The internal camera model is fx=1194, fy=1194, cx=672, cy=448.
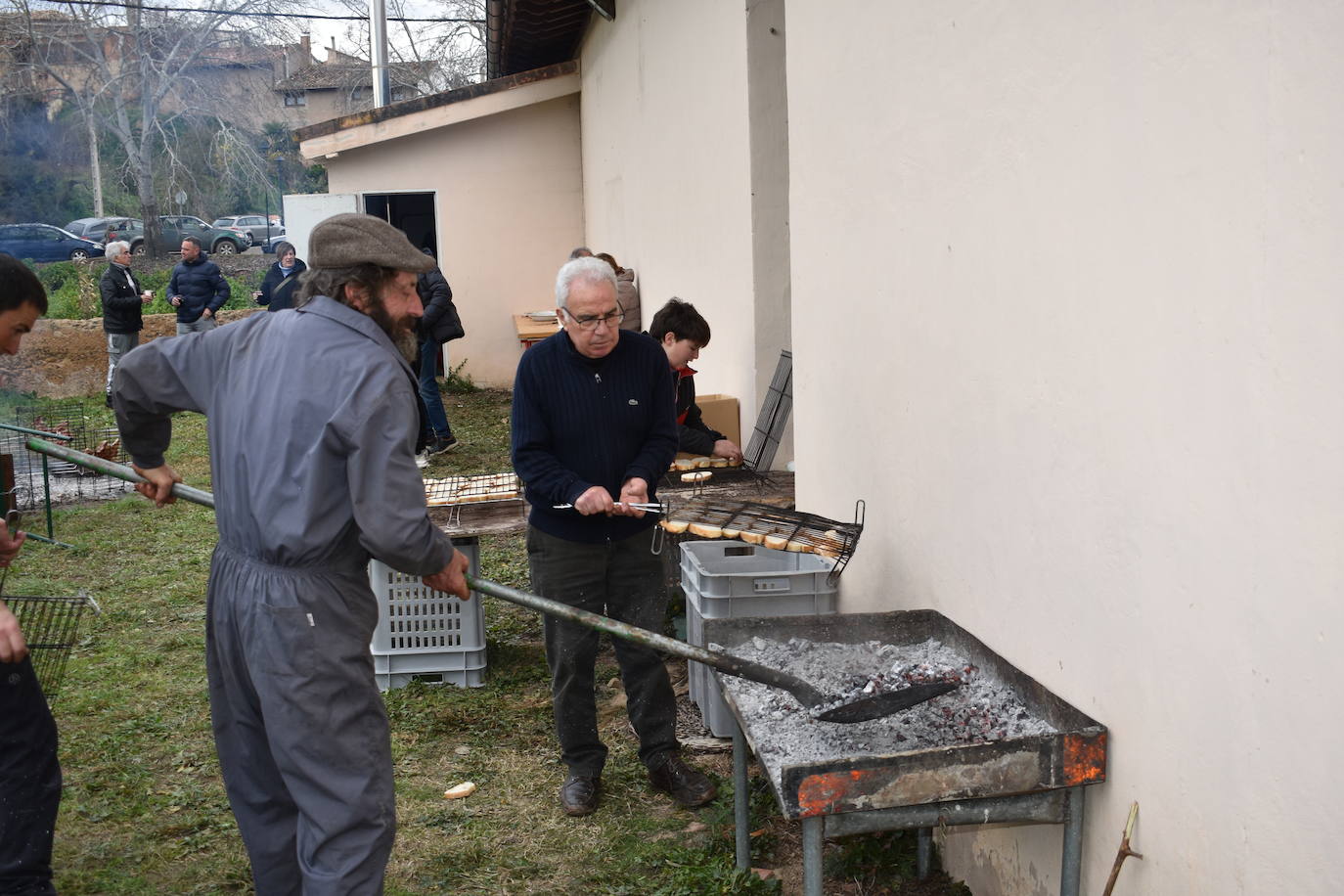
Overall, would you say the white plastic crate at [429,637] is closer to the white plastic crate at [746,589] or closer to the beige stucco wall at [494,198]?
the white plastic crate at [746,589]

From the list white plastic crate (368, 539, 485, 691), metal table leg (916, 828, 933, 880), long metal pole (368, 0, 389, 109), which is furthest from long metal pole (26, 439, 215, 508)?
long metal pole (368, 0, 389, 109)

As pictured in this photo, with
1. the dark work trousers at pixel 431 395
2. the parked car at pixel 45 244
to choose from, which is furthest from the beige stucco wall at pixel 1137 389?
the parked car at pixel 45 244

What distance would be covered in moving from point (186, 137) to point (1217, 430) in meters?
36.7

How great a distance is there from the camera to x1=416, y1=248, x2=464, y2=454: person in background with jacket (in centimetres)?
1061

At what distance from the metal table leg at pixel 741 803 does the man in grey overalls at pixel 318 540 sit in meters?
1.18

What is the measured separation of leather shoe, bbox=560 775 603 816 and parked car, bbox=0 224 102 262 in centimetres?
2627

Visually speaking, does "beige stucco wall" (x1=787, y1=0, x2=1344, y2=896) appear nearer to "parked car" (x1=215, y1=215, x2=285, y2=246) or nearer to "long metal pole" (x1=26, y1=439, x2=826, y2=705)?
"long metal pole" (x1=26, y1=439, x2=826, y2=705)

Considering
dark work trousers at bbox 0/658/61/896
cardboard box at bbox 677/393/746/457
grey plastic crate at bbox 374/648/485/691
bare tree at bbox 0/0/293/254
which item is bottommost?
grey plastic crate at bbox 374/648/485/691

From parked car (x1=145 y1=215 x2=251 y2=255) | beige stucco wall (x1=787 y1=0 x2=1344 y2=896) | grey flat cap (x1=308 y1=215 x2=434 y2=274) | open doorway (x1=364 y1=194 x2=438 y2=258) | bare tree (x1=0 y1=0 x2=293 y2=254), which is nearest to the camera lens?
beige stucco wall (x1=787 y1=0 x2=1344 y2=896)

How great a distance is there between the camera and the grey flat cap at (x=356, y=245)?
9.65 ft

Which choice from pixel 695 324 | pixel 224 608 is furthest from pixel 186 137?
pixel 224 608

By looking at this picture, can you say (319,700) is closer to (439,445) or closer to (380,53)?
(439,445)

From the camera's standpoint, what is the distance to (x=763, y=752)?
298 centimetres

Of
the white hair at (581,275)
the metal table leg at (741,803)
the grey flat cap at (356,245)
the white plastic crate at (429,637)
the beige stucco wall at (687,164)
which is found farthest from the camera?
the beige stucco wall at (687,164)
